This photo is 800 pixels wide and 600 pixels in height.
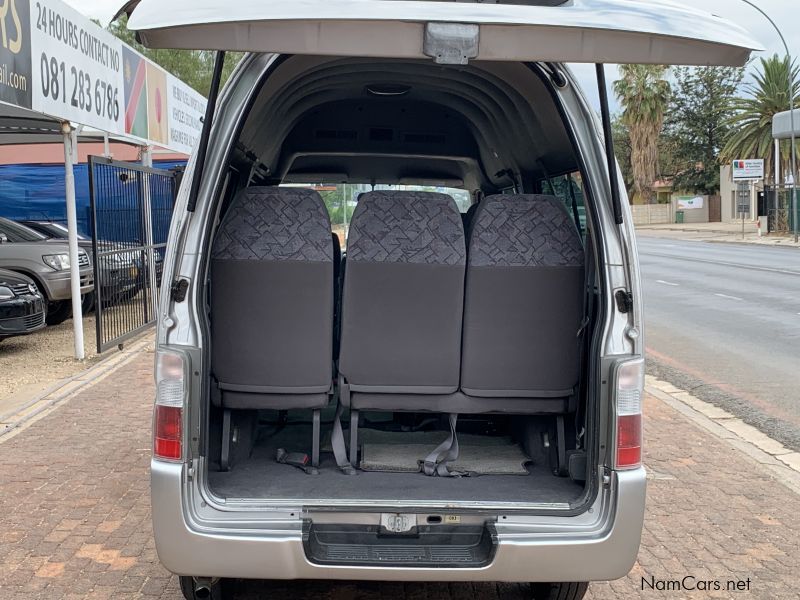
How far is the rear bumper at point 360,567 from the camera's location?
298 cm

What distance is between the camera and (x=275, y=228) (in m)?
3.57

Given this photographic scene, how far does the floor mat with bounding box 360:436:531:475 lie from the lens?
3.71 meters

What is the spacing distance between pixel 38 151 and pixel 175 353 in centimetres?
2200

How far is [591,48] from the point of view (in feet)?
8.75

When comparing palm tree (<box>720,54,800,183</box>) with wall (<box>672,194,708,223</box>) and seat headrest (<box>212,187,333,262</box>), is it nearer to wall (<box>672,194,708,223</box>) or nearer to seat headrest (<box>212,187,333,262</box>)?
wall (<box>672,194,708,223</box>)

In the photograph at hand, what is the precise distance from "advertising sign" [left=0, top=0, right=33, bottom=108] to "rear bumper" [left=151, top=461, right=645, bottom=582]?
557 centimetres

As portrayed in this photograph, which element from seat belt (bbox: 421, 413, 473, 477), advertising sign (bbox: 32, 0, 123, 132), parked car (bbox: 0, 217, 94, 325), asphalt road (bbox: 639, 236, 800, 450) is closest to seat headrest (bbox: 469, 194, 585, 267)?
seat belt (bbox: 421, 413, 473, 477)

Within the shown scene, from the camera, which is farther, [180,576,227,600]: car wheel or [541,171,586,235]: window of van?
[541,171,586,235]: window of van

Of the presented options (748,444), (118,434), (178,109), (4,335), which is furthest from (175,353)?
(178,109)

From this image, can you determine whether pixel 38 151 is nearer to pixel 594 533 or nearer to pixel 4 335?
pixel 4 335

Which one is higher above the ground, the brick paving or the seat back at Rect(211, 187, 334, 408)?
the seat back at Rect(211, 187, 334, 408)

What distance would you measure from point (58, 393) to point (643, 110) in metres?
53.3

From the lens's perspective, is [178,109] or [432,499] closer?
[432,499]

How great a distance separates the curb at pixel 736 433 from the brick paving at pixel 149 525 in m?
0.13
